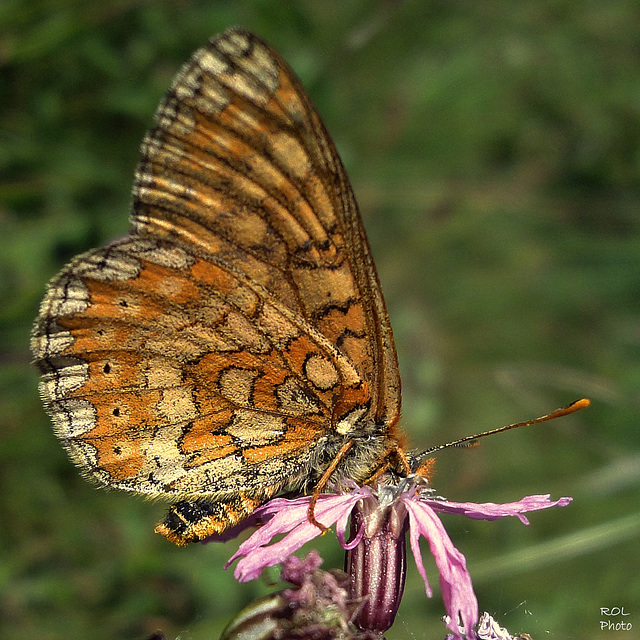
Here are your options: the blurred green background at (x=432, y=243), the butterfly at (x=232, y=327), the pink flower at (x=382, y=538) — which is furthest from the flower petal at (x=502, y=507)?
the blurred green background at (x=432, y=243)

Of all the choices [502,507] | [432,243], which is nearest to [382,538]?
[502,507]

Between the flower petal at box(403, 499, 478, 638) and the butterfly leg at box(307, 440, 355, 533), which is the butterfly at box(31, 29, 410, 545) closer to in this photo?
the butterfly leg at box(307, 440, 355, 533)

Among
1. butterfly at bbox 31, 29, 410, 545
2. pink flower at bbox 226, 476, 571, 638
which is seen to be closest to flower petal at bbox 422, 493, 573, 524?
pink flower at bbox 226, 476, 571, 638

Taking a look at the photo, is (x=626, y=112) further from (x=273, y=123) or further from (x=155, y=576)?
(x=155, y=576)

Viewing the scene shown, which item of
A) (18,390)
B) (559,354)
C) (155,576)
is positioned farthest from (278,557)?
(559,354)

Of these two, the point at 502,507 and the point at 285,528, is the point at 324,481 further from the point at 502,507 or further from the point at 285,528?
the point at 502,507
